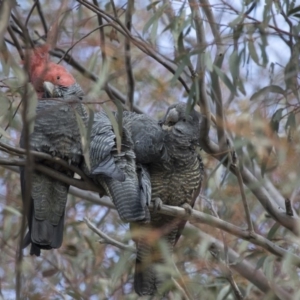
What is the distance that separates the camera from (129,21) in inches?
145

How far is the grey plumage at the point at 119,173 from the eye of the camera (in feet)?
8.75

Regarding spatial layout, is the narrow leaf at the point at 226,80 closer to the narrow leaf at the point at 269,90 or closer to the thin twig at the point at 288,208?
the narrow leaf at the point at 269,90

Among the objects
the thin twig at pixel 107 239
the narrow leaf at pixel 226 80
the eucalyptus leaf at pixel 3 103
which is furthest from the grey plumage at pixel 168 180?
the eucalyptus leaf at pixel 3 103

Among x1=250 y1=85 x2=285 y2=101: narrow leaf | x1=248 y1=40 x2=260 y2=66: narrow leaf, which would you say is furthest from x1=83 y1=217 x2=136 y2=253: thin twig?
x1=248 y1=40 x2=260 y2=66: narrow leaf

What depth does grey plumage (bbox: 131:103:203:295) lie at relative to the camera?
313 centimetres

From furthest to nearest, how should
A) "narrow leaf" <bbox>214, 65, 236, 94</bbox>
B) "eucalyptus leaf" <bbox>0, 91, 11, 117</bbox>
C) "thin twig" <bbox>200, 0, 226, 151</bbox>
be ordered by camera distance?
"thin twig" <bbox>200, 0, 226, 151</bbox> → "narrow leaf" <bbox>214, 65, 236, 94</bbox> → "eucalyptus leaf" <bbox>0, 91, 11, 117</bbox>

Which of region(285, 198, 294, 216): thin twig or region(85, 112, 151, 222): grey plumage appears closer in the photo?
region(85, 112, 151, 222): grey plumage

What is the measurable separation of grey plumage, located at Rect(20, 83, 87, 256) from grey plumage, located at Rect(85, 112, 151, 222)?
104 millimetres

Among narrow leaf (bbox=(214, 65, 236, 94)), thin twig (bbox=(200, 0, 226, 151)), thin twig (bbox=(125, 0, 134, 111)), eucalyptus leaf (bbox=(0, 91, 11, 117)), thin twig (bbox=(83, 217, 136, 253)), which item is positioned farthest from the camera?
thin twig (bbox=(125, 0, 134, 111))

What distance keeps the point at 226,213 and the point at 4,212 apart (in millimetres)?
1156

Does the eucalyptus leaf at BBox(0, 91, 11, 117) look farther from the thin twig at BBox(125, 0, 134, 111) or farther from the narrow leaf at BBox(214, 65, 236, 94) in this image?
the thin twig at BBox(125, 0, 134, 111)

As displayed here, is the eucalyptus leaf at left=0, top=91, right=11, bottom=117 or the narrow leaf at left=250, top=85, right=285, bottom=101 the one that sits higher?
the narrow leaf at left=250, top=85, right=285, bottom=101

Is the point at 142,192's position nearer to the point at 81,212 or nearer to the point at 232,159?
the point at 232,159

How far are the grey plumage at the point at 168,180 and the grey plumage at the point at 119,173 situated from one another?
14cm
